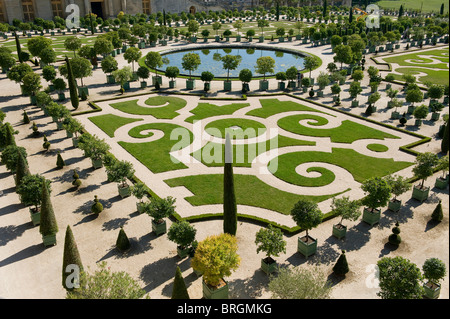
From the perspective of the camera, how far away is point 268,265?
2483 centimetres

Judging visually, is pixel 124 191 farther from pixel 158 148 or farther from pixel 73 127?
pixel 73 127

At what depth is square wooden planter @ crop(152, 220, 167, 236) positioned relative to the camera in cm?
2905

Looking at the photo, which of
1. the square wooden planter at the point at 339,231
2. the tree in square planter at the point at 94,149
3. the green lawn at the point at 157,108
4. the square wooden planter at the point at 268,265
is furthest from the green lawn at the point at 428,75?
the tree in square planter at the point at 94,149

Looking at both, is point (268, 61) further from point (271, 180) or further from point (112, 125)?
point (271, 180)

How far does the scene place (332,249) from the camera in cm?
2764

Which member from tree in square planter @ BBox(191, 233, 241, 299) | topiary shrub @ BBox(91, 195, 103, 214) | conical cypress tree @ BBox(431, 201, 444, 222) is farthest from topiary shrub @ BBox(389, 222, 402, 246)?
topiary shrub @ BBox(91, 195, 103, 214)

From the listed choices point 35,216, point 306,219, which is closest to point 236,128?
point 306,219

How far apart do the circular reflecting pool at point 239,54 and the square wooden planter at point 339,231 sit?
165 feet

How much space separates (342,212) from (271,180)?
968cm

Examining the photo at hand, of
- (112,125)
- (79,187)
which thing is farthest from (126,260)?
(112,125)

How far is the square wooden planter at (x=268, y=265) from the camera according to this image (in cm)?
2492

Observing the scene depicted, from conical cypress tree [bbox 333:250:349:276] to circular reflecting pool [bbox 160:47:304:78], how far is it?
5452 centimetres

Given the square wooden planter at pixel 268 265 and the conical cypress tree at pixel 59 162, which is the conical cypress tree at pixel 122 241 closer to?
the square wooden planter at pixel 268 265
